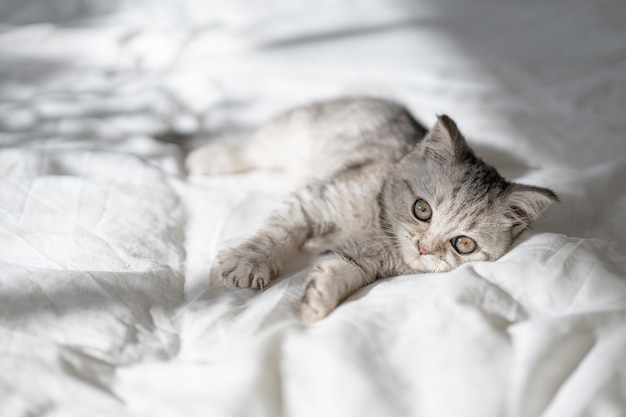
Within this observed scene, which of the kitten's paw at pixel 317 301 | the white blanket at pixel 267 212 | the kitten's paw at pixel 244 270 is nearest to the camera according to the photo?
the white blanket at pixel 267 212

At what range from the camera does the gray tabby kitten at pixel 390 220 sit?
5.64 feet

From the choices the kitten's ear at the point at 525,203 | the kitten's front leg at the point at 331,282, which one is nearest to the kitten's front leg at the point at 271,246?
the kitten's front leg at the point at 331,282

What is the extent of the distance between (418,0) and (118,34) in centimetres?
164

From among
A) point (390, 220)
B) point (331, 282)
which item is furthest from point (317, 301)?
point (390, 220)

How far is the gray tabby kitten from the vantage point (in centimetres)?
172

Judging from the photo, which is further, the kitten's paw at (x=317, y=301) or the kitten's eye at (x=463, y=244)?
the kitten's eye at (x=463, y=244)

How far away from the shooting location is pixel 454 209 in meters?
1.79

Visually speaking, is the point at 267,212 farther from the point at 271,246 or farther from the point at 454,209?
the point at 454,209

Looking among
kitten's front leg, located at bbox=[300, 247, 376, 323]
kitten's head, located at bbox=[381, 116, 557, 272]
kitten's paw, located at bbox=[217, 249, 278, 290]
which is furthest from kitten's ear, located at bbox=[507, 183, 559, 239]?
kitten's paw, located at bbox=[217, 249, 278, 290]

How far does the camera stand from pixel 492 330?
131 centimetres

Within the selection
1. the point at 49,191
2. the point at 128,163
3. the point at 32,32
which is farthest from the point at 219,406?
the point at 32,32

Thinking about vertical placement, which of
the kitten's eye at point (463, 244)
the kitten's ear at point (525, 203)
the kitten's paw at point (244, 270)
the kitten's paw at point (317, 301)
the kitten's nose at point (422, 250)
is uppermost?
the kitten's ear at point (525, 203)

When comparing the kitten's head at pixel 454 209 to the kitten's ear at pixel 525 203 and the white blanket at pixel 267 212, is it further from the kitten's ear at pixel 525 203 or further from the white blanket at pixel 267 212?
the white blanket at pixel 267 212

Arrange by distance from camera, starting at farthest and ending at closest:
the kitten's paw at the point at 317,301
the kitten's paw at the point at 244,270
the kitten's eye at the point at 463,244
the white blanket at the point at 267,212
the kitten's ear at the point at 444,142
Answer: the kitten's ear at the point at 444,142 < the kitten's eye at the point at 463,244 < the kitten's paw at the point at 244,270 < the kitten's paw at the point at 317,301 < the white blanket at the point at 267,212
